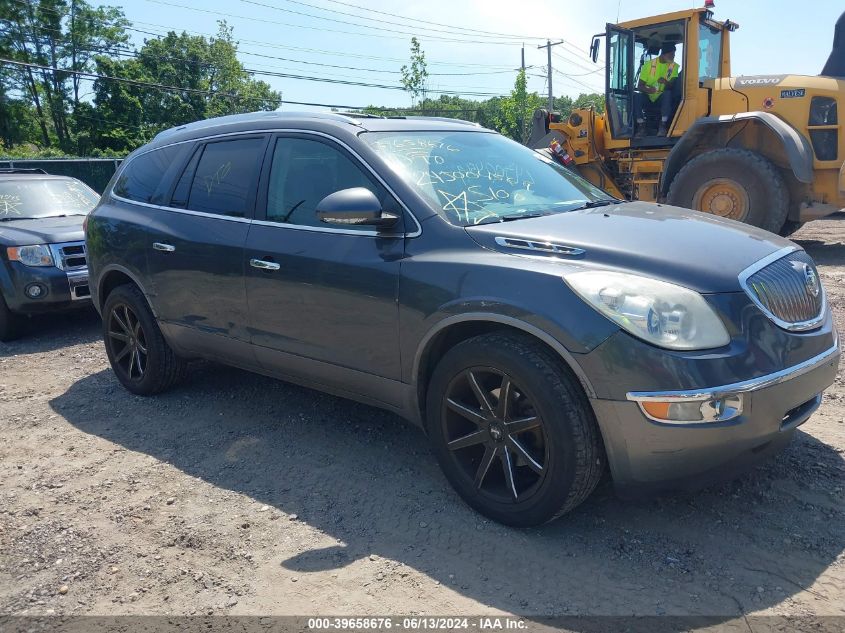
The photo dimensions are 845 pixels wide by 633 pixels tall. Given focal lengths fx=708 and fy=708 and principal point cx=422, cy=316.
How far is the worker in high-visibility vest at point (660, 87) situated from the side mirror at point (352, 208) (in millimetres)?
8586

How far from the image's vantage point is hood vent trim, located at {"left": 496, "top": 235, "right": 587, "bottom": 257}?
3.05m

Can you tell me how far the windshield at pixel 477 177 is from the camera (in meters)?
3.58

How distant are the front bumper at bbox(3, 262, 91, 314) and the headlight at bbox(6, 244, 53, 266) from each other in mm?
45

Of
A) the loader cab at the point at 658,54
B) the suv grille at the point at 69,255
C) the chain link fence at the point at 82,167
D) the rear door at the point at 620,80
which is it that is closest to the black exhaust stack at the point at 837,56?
the loader cab at the point at 658,54

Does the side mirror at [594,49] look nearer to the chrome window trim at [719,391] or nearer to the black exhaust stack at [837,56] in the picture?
the black exhaust stack at [837,56]

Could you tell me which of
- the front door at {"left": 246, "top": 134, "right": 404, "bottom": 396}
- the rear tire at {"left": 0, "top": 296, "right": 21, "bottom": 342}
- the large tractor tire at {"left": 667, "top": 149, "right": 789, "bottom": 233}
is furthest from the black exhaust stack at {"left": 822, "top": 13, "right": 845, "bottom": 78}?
the rear tire at {"left": 0, "top": 296, "right": 21, "bottom": 342}

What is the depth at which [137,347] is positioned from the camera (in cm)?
518

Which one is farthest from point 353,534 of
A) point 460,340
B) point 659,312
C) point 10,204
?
point 10,204

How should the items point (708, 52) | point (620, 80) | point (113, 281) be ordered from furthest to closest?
point (620, 80) < point (708, 52) < point (113, 281)

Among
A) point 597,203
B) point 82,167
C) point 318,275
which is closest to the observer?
point 318,275

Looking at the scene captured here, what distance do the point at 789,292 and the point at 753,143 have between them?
773 centimetres

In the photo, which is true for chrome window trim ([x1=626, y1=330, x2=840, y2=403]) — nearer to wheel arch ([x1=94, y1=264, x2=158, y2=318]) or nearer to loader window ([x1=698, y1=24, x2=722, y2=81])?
wheel arch ([x1=94, y1=264, x2=158, y2=318])

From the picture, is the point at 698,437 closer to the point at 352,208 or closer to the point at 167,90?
the point at 352,208

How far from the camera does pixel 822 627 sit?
247cm
